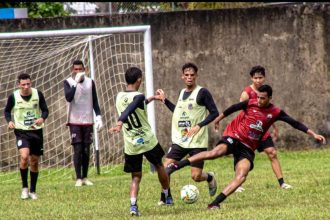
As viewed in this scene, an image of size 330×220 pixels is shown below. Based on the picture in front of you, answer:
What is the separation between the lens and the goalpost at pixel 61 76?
19266 millimetres

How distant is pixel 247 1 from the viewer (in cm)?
2430

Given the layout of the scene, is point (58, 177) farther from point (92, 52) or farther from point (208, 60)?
point (208, 60)

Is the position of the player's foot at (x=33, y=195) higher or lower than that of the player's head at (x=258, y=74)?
lower

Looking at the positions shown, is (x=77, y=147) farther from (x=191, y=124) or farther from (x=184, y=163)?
(x=184, y=163)

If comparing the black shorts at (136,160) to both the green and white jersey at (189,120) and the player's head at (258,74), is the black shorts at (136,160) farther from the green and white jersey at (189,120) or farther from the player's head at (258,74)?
the player's head at (258,74)

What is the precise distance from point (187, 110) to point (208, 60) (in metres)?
7.15

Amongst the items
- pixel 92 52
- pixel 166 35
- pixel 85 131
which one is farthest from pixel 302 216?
pixel 166 35

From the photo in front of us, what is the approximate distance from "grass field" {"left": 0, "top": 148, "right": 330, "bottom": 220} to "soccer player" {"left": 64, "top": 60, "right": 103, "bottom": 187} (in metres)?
0.39

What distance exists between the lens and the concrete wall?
20.5 m

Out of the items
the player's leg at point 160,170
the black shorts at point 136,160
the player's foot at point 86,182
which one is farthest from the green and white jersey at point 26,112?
the black shorts at point 136,160

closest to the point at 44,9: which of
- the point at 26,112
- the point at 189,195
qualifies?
the point at 26,112

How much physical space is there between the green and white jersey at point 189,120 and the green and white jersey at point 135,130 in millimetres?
1520

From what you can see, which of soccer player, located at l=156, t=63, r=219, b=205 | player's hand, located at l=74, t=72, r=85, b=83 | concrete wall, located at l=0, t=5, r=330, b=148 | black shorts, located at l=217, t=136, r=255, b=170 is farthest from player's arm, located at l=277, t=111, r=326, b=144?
concrete wall, located at l=0, t=5, r=330, b=148

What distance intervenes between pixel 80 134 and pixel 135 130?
4703 mm
